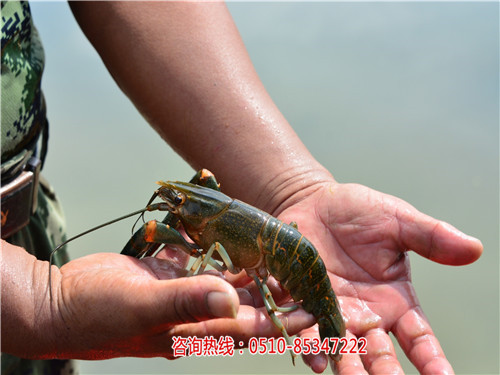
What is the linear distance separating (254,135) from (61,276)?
143 cm

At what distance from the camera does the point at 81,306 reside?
2256 millimetres

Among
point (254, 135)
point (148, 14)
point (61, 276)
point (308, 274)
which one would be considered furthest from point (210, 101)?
point (61, 276)

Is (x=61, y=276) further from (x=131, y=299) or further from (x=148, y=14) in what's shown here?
(x=148, y=14)

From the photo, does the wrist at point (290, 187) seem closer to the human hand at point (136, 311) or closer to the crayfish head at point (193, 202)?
the crayfish head at point (193, 202)

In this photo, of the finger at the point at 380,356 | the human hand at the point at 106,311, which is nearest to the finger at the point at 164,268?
the human hand at the point at 106,311

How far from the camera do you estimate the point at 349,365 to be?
2508mm

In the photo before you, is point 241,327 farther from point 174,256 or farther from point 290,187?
point 290,187

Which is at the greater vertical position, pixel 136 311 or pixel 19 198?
pixel 19 198

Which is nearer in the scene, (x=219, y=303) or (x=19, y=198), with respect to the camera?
(x=219, y=303)

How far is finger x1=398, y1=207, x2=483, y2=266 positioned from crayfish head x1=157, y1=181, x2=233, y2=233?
0.97 m

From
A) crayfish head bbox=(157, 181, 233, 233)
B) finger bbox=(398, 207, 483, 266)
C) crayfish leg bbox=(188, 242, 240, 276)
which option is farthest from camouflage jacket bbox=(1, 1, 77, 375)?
finger bbox=(398, 207, 483, 266)

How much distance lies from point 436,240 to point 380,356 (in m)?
0.70

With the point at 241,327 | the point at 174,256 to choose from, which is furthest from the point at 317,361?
the point at 174,256

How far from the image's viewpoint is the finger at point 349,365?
2.49 m
